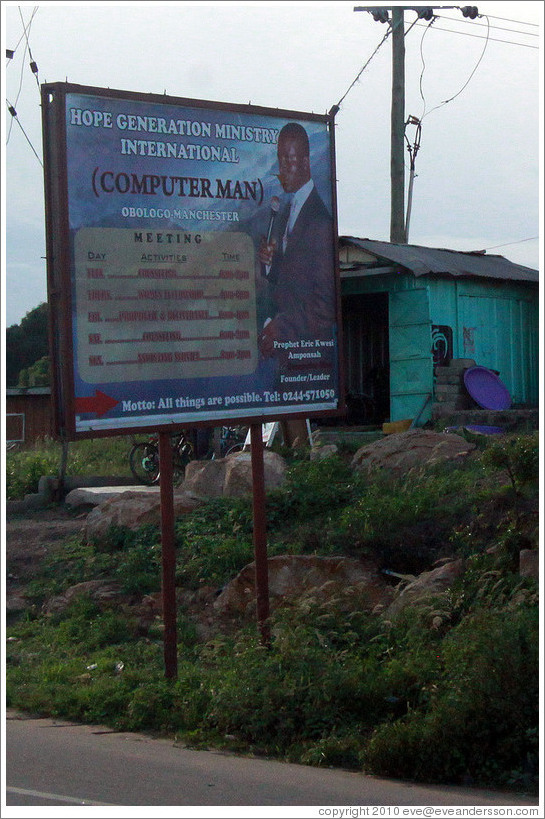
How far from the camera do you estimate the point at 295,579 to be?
31.8 feet

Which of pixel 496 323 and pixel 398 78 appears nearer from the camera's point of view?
pixel 496 323

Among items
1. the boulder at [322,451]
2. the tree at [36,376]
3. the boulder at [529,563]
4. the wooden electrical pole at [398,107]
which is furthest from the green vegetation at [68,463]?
the tree at [36,376]

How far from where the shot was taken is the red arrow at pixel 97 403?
24.5ft

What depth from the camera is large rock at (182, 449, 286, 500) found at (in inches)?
508

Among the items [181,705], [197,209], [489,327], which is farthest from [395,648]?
[489,327]

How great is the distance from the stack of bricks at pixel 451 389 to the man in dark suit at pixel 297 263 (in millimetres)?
8396

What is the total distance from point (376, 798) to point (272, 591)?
4.21m

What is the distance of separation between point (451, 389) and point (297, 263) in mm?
8893

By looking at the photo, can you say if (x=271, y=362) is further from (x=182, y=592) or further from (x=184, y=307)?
(x=182, y=592)

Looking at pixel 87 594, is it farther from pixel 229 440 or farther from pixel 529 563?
pixel 229 440

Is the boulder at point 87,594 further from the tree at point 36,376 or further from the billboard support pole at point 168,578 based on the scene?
the tree at point 36,376

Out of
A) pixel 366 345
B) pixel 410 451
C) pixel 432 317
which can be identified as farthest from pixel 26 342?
pixel 410 451

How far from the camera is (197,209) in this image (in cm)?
801

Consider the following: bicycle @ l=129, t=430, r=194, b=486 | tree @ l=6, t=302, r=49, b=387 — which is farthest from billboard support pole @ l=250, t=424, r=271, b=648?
tree @ l=6, t=302, r=49, b=387
